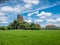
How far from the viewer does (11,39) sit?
11.5 ft

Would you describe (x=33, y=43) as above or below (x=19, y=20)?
below

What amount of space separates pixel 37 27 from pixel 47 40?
2.08 feet

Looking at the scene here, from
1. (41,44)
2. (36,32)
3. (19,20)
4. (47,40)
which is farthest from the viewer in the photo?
(36,32)

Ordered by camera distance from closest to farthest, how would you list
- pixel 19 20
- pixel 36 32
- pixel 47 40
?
Result: pixel 47 40 → pixel 19 20 → pixel 36 32

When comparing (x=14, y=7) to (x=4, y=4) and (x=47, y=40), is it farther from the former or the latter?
(x=47, y=40)

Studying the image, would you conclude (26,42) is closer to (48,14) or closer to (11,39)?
(11,39)

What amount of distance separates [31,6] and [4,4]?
0.71m

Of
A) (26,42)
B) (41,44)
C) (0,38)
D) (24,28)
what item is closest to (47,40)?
(41,44)

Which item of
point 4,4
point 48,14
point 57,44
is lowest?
point 57,44

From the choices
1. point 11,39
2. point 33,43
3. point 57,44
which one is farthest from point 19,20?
point 57,44

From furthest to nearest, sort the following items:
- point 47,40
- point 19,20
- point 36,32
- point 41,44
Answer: point 36,32 → point 19,20 → point 47,40 → point 41,44

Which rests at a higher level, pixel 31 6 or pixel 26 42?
pixel 31 6

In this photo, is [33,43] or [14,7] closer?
[33,43]

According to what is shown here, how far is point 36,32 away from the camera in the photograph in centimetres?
442
